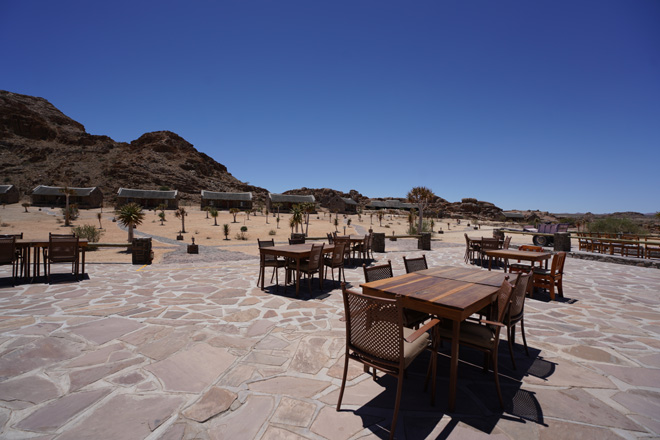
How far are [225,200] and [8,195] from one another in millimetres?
34192

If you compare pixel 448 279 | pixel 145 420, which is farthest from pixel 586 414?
pixel 145 420

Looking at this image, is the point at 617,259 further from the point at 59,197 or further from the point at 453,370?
the point at 59,197

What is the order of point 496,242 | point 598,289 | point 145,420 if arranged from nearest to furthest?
point 145,420 → point 598,289 → point 496,242

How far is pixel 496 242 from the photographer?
29.6 feet

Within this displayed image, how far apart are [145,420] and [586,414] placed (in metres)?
3.45

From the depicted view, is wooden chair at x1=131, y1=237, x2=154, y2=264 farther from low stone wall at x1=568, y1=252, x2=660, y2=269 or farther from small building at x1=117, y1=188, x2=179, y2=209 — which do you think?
small building at x1=117, y1=188, x2=179, y2=209

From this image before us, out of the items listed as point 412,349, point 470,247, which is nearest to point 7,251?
point 412,349

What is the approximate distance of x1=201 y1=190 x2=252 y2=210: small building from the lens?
5978cm

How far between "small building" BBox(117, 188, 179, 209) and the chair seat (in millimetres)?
61058

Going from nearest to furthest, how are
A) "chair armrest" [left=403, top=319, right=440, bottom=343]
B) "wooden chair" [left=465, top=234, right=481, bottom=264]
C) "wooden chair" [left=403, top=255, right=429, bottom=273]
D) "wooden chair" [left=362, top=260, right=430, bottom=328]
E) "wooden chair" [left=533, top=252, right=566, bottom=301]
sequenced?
"chair armrest" [left=403, top=319, right=440, bottom=343] < "wooden chair" [left=362, top=260, right=430, bottom=328] < "wooden chair" [left=403, top=255, right=429, bottom=273] < "wooden chair" [left=533, top=252, right=566, bottom=301] < "wooden chair" [left=465, top=234, right=481, bottom=264]

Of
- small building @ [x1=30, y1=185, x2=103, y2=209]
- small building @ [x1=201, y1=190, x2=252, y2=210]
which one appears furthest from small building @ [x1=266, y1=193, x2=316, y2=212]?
small building @ [x1=30, y1=185, x2=103, y2=209]

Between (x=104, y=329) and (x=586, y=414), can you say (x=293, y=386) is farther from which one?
(x=104, y=329)

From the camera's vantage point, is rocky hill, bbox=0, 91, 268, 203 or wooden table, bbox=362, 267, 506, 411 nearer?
wooden table, bbox=362, 267, 506, 411

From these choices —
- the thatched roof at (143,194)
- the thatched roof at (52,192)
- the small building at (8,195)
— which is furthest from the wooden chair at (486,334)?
the small building at (8,195)
